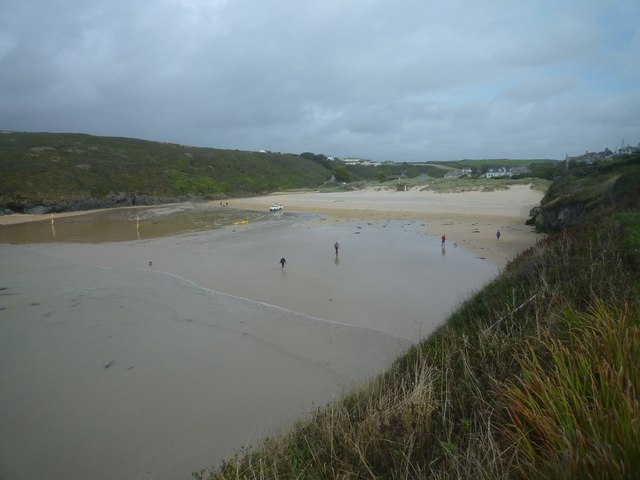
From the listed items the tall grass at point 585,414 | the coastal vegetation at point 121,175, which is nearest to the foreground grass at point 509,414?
the tall grass at point 585,414

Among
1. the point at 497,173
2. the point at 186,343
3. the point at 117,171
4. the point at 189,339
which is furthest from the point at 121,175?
the point at 497,173

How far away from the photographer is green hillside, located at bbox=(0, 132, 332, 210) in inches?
2028

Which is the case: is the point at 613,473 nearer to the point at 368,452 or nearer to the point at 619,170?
the point at 368,452

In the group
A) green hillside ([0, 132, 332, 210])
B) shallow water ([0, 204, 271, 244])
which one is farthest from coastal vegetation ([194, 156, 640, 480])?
green hillside ([0, 132, 332, 210])

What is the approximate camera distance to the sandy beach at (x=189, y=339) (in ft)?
18.4

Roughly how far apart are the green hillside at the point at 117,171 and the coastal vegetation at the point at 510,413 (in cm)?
5690

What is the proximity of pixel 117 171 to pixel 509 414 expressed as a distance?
7286cm

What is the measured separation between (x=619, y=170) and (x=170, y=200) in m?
60.6

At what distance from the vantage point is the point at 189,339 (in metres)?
9.07

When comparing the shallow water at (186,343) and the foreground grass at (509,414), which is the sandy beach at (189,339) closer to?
the shallow water at (186,343)

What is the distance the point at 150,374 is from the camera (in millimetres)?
7426

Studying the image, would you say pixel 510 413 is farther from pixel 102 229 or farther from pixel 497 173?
pixel 497 173

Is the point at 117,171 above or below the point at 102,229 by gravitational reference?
above

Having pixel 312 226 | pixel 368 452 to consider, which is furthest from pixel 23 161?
pixel 368 452
